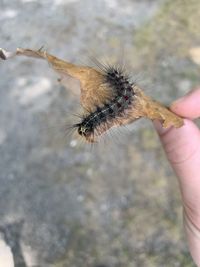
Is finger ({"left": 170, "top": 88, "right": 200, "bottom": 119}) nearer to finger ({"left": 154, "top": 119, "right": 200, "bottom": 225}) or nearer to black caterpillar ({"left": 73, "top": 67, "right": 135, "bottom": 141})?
finger ({"left": 154, "top": 119, "right": 200, "bottom": 225})

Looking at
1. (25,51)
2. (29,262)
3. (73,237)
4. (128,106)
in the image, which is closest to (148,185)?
(73,237)

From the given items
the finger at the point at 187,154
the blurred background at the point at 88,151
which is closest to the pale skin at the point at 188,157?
the finger at the point at 187,154

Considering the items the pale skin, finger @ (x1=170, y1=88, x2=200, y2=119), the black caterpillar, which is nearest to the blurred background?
the pale skin

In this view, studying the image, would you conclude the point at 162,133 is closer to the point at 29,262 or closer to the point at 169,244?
the point at 169,244

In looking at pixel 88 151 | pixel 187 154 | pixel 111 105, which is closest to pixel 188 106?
pixel 187 154

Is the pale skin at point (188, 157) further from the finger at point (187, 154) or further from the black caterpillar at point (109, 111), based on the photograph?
the black caterpillar at point (109, 111)

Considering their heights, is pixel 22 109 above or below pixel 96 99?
above
